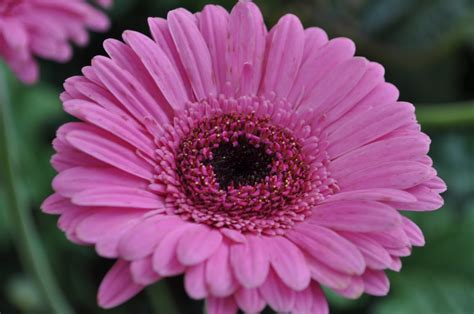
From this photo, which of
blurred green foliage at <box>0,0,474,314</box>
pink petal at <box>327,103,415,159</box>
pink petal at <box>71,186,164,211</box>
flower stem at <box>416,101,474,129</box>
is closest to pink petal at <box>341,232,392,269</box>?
pink petal at <box>327,103,415,159</box>

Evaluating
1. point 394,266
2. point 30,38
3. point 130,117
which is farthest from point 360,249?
point 30,38

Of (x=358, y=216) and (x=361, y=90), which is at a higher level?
(x=361, y=90)

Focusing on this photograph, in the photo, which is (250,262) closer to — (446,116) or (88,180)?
(88,180)

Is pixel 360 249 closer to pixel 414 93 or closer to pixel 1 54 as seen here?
pixel 1 54

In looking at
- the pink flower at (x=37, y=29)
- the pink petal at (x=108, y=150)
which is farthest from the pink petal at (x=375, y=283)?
the pink flower at (x=37, y=29)

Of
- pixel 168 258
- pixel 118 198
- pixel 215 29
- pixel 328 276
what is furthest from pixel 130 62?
pixel 328 276

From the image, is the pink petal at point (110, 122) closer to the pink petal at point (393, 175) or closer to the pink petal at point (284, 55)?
the pink petal at point (284, 55)
